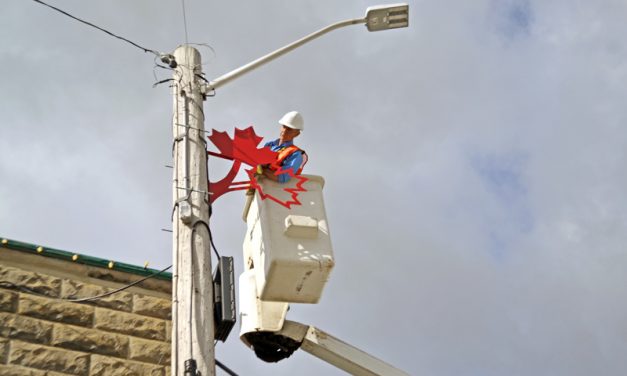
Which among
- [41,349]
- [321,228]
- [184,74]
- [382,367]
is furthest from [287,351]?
[184,74]

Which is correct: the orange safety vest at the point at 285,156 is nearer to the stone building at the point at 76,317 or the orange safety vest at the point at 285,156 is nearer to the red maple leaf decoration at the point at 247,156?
the red maple leaf decoration at the point at 247,156

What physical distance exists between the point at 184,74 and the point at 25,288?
2.11 meters

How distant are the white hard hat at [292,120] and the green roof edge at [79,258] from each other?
5.68ft

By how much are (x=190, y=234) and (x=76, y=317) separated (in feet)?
5.99

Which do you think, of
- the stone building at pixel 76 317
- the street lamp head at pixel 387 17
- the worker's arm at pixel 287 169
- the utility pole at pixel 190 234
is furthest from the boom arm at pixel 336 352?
the street lamp head at pixel 387 17

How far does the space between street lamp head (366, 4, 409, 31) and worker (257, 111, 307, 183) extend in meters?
1.36

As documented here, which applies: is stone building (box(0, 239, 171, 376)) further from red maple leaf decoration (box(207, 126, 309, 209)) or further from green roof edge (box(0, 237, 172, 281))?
red maple leaf decoration (box(207, 126, 309, 209))

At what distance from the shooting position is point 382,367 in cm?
747

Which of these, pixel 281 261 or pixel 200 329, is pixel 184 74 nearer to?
pixel 281 261

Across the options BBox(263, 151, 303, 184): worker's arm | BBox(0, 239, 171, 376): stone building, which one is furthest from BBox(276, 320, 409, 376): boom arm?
BBox(263, 151, 303, 184): worker's arm

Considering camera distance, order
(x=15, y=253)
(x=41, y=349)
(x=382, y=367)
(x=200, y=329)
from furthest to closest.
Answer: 1. (x=382, y=367)
2. (x=15, y=253)
3. (x=41, y=349)
4. (x=200, y=329)

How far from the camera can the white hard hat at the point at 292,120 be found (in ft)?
22.8

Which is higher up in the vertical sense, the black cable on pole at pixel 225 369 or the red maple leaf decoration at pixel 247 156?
the red maple leaf decoration at pixel 247 156

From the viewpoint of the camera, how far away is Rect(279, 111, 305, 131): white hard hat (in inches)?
274
